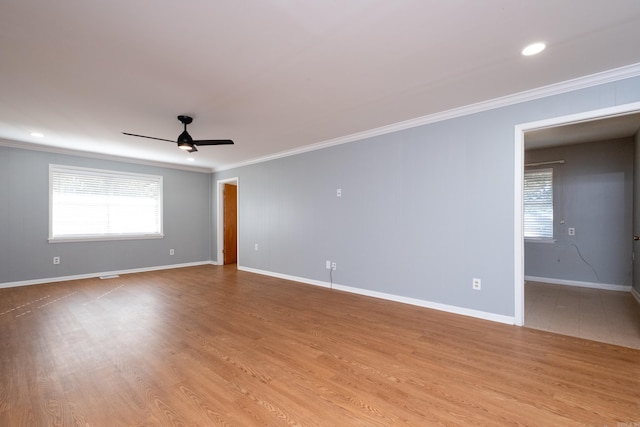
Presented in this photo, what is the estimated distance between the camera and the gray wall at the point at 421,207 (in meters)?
3.07

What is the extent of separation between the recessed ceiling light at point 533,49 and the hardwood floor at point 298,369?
2.46 metres

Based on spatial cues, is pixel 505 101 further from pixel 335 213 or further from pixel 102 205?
pixel 102 205

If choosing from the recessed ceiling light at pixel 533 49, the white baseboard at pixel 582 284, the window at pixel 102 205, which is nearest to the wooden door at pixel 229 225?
the window at pixel 102 205

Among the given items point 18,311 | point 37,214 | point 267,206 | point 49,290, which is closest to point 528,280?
point 267,206

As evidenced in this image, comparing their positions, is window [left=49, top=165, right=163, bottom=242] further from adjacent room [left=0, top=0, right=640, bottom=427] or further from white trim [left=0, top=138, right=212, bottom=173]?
white trim [left=0, top=138, right=212, bottom=173]

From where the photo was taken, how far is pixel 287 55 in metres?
2.22

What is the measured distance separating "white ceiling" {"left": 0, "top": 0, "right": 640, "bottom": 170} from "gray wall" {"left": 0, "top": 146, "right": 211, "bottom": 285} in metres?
1.72

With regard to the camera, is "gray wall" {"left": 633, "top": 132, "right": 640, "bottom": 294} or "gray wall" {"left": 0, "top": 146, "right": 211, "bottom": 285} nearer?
"gray wall" {"left": 633, "top": 132, "right": 640, "bottom": 294}

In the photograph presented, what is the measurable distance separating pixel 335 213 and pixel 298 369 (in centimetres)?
A: 282

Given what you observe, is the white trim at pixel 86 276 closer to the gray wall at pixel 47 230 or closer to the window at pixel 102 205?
the gray wall at pixel 47 230

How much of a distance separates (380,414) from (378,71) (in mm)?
2603

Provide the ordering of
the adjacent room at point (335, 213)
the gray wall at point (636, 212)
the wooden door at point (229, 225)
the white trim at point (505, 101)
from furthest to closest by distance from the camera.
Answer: the wooden door at point (229, 225) < the gray wall at point (636, 212) < the white trim at point (505, 101) < the adjacent room at point (335, 213)

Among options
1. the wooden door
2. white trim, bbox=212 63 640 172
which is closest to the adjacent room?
white trim, bbox=212 63 640 172

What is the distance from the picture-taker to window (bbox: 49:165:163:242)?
17.1 feet
